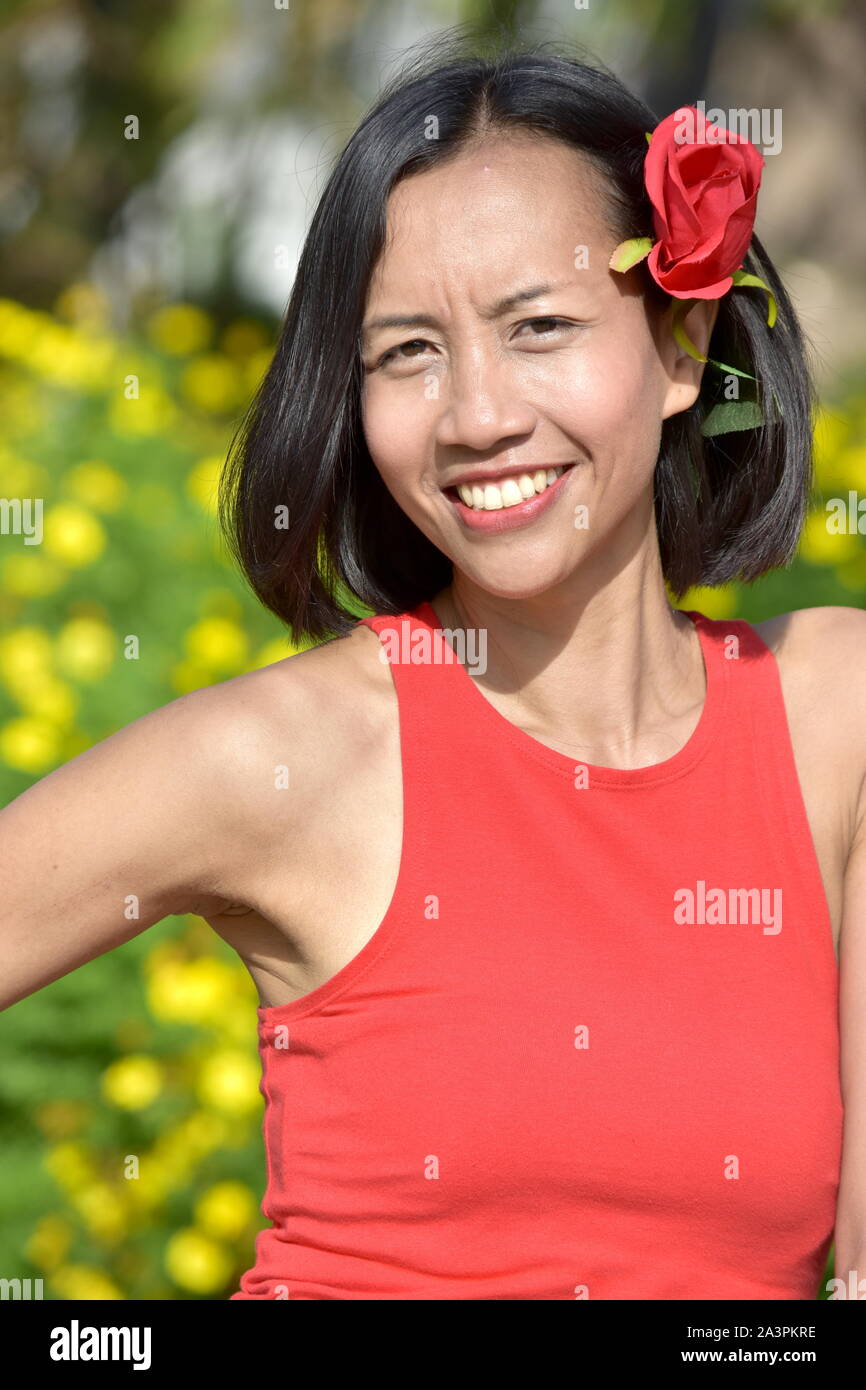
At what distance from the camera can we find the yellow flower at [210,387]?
13.7ft

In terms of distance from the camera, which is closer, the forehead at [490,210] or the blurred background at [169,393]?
the forehead at [490,210]

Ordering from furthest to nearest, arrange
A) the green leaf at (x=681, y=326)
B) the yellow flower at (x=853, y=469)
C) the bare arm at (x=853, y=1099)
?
the yellow flower at (x=853, y=469) → the green leaf at (x=681, y=326) → the bare arm at (x=853, y=1099)

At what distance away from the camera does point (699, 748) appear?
73.8 inches

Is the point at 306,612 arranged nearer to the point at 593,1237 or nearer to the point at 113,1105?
the point at 593,1237

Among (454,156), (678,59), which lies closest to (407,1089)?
(454,156)

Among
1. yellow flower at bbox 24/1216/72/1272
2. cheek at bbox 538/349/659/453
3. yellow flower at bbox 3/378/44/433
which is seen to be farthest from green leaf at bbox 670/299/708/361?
yellow flower at bbox 3/378/44/433

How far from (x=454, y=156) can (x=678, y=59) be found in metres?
4.91

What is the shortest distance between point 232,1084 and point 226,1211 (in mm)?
197

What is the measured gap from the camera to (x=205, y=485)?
3.46 m

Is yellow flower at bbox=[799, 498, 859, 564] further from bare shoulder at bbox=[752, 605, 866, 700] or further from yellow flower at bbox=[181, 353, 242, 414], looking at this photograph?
yellow flower at bbox=[181, 353, 242, 414]

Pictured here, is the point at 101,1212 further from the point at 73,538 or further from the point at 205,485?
the point at 205,485

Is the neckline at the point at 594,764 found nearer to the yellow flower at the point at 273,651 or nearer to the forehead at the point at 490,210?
the forehead at the point at 490,210

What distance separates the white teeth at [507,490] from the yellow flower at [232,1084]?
123cm

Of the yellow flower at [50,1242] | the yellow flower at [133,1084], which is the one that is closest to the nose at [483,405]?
the yellow flower at [133,1084]
